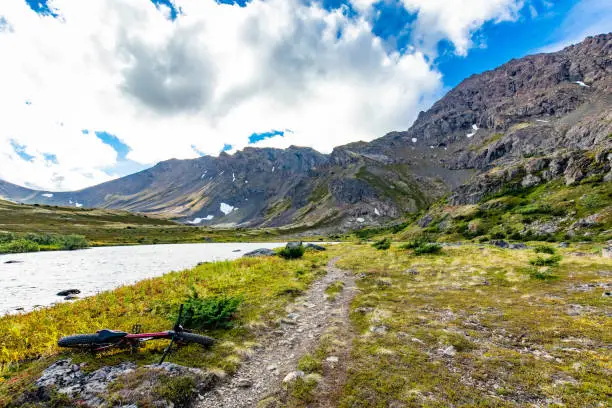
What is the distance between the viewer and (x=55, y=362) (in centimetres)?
907

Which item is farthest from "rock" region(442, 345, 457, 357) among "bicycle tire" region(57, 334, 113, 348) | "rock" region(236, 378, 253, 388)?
"bicycle tire" region(57, 334, 113, 348)

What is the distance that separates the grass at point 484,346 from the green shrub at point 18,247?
98801mm

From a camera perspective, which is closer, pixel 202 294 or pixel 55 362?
pixel 55 362

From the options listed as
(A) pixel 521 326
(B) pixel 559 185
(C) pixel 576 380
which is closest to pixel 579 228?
(B) pixel 559 185

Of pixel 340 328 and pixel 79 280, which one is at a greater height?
pixel 340 328

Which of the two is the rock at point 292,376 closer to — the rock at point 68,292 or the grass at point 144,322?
the grass at point 144,322

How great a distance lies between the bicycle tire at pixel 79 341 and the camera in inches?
384

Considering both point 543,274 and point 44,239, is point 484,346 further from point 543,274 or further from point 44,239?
point 44,239

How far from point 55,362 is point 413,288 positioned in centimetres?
→ 2292

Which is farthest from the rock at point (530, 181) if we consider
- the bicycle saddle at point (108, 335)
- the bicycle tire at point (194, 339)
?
the bicycle saddle at point (108, 335)

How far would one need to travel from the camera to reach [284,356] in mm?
11766

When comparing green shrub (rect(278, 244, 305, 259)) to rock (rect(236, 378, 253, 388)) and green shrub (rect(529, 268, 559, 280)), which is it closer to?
green shrub (rect(529, 268, 559, 280))

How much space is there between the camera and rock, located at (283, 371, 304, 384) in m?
9.55

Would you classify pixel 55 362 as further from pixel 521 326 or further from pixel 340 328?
pixel 521 326
